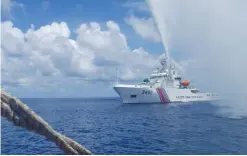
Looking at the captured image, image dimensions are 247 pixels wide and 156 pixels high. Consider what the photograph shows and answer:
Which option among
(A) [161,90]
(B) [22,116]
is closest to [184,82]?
(A) [161,90]

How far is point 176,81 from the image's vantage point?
69.9 m

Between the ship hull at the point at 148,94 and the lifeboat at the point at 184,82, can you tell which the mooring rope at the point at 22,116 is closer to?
the ship hull at the point at 148,94

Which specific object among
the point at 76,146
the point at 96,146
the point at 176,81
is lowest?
the point at 96,146

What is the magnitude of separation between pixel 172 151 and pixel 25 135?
13.1 metres

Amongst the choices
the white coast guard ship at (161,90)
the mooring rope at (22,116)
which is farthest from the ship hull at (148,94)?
the mooring rope at (22,116)

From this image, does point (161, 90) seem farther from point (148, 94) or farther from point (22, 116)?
point (22, 116)

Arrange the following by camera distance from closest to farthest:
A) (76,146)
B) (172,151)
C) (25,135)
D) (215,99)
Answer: (76,146)
(172,151)
(25,135)
(215,99)

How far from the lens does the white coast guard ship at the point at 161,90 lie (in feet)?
202

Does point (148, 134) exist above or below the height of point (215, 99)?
below

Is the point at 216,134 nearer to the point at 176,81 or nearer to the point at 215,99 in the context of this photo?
the point at 176,81

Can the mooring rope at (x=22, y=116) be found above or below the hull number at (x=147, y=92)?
below

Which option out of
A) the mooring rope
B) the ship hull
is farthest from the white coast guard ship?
the mooring rope

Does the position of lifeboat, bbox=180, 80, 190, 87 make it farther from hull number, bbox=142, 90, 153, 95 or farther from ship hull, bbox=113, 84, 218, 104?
hull number, bbox=142, 90, 153, 95

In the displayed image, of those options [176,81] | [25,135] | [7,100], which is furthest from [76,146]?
[176,81]
